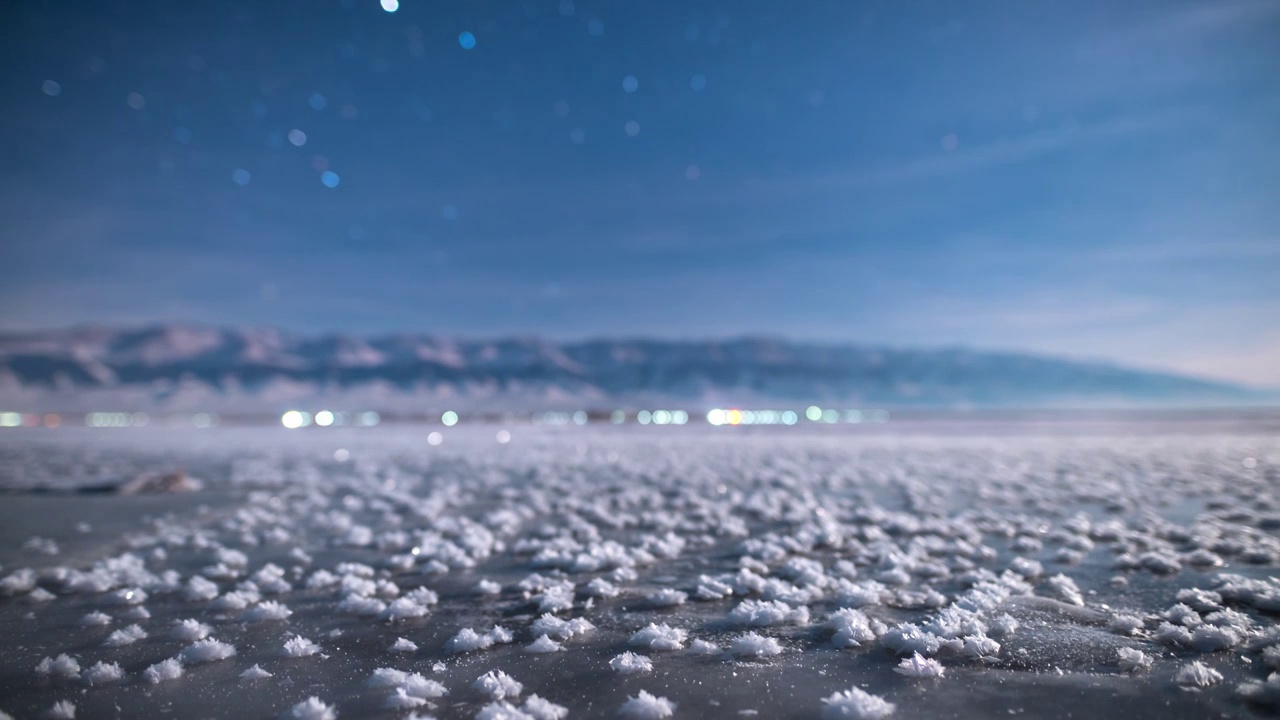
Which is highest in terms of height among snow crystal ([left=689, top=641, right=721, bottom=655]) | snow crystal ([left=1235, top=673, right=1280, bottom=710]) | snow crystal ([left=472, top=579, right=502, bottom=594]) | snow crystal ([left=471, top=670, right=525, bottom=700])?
snow crystal ([left=1235, top=673, right=1280, bottom=710])

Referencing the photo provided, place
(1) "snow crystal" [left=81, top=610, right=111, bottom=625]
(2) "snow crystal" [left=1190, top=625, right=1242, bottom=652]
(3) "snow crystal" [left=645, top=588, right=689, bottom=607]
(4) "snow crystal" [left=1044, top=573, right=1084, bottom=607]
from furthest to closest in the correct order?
(3) "snow crystal" [left=645, top=588, right=689, bottom=607] → (4) "snow crystal" [left=1044, top=573, right=1084, bottom=607] → (1) "snow crystal" [left=81, top=610, right=111, bottom=625] → (2) "snow crystal" [left=1190, top=625, right=1242, bottom=652]

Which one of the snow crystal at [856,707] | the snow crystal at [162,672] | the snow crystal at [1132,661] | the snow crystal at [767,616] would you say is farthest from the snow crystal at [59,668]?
the snow crystal at [1132,661]

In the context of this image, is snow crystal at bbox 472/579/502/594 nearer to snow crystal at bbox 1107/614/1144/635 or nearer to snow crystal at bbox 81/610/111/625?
snow crystal at bbox 81/610/111/625

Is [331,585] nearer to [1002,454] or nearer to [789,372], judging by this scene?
[1002,454]

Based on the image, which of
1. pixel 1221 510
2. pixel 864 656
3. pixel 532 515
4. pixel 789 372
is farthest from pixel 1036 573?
pixel 789 372

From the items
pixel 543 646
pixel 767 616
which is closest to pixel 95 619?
pixel 543 646

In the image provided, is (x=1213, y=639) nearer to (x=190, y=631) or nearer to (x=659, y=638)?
(x=659, y=638)

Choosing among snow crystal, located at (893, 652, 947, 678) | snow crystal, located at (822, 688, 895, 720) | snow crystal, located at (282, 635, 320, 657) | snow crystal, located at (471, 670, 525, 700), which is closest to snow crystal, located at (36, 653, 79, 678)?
snow crystal, located at (282, 635, 320, 657)
